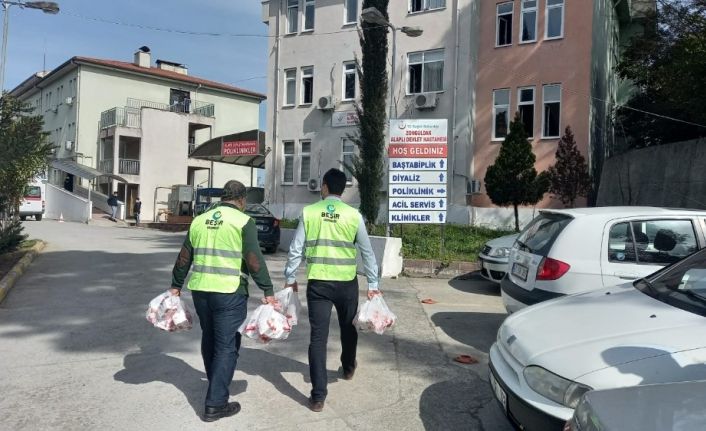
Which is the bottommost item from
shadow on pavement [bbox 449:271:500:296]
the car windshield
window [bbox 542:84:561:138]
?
shadow on pavement [bbox 449:271:500:296]

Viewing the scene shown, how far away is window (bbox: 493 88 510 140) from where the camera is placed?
20156 mm

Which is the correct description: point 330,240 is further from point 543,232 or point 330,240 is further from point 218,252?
point 543,232

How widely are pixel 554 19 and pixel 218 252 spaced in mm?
18145

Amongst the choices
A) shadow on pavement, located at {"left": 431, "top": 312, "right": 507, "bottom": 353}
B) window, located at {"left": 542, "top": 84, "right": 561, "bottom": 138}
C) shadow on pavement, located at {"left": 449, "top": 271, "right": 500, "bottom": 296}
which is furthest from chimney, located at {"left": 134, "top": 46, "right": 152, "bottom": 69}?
shadow on pavement, located at {"left": 431, "top": 312, "right": 507, "bottom": 353}

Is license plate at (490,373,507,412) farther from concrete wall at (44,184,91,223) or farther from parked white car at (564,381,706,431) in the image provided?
concrete wall at (44,184,91,223)

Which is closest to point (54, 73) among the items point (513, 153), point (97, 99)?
point (97, 99)

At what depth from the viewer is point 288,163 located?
25297 millimetres

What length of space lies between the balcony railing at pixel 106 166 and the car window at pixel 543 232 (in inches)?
1261

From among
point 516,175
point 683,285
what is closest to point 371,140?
point 516,175

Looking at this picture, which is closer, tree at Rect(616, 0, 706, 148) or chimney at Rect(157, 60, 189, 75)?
tree at Rect(616, 0, 706, 148)

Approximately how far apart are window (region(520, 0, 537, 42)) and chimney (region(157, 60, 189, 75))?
29.6 metres

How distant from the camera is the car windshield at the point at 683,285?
3.61 metres

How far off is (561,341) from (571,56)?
17451 mm

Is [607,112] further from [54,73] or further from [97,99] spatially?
[54,73]
